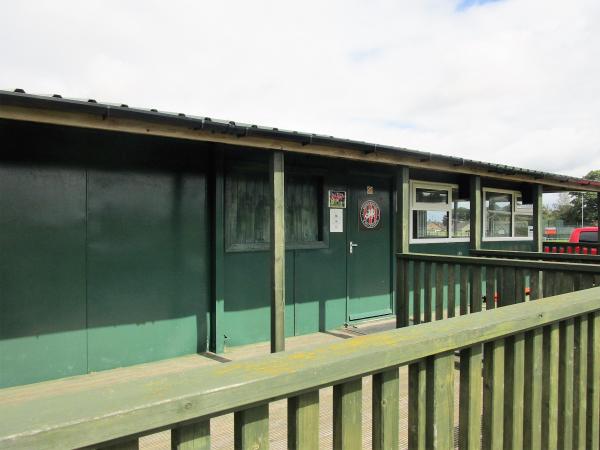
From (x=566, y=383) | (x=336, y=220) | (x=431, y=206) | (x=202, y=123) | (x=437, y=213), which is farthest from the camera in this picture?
(x=437, y=213)

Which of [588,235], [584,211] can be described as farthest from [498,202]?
[584,211]

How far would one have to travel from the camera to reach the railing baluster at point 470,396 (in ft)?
4.21

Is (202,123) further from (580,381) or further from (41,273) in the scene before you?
(580,381)

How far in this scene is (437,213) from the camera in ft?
22.0

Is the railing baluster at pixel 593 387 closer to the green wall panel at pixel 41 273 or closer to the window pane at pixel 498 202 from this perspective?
the green wall panel at pixel 41 273

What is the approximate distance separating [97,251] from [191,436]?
342 cm

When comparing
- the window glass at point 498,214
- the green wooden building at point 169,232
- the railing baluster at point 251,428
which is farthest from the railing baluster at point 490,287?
the window glass at point 498,214

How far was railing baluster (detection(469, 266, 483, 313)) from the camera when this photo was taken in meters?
3.92

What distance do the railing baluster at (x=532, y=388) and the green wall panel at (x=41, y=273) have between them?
3508 mm

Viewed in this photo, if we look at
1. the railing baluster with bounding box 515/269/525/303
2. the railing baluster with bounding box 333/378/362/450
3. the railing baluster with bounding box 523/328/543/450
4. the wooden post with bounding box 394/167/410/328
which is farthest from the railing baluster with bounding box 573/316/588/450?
the wooden post with bounding box 394/167/410/328

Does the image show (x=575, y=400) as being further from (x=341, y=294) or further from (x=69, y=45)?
(x=69, y=45)

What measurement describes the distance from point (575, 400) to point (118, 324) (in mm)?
3544

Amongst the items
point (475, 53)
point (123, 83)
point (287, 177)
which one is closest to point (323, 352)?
point (287, 177)

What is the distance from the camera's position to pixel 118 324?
3.88 m
